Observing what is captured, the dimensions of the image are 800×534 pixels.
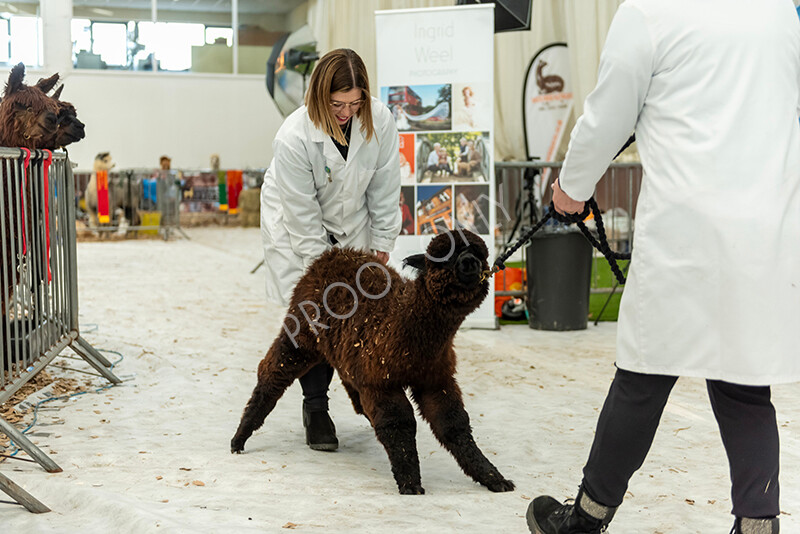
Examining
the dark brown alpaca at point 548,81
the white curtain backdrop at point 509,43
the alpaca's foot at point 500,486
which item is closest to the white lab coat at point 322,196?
the alpaca's foot at point 500,486

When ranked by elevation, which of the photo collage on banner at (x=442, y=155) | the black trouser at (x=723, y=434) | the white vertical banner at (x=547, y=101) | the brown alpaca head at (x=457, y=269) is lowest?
the black trouser at (x=723, y=434)

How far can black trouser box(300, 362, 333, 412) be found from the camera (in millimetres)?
3656

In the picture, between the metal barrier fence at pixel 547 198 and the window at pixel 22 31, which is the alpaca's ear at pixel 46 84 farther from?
the window at pixel 22 31

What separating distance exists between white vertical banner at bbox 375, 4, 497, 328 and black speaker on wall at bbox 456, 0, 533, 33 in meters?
0.67

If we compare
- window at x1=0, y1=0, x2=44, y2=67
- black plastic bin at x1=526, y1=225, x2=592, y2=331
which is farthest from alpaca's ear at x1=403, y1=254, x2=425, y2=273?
window at x1=0, y1=0, x2=44, y2=67

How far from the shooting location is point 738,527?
2.18m

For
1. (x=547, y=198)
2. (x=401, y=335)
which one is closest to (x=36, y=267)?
(x=401, y=335)

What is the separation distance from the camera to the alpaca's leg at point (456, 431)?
3006 mm

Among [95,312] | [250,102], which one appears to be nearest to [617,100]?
[95,312]

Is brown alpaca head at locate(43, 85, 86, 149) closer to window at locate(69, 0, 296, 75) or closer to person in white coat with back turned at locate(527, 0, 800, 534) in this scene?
person in white coat with back turned at locate(527, 0, 800, 534)

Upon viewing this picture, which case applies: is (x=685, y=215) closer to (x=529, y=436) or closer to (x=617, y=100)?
(x=617, y=100)

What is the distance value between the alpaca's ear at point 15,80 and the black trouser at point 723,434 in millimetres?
3421

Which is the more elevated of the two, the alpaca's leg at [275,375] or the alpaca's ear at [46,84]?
the alpaca's ear at [46,84]

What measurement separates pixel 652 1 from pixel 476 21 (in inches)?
174
